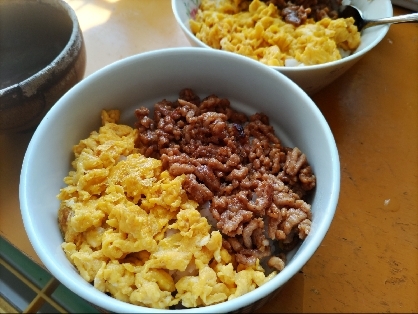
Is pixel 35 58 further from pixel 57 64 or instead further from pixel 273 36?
pixel 273 36

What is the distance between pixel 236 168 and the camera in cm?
71

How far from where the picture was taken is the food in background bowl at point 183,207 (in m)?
0.60

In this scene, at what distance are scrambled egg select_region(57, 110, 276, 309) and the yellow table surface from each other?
0.61 ft

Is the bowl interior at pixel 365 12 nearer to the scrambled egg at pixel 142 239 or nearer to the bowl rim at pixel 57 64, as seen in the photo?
the bowl rim at pixel 57 64

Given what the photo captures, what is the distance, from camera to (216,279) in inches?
23.4

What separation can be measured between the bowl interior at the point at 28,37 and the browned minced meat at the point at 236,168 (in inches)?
13.8

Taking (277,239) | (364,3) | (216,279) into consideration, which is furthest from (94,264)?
(364,3)

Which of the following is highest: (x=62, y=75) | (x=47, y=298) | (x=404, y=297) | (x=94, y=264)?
(x=62, y=75)

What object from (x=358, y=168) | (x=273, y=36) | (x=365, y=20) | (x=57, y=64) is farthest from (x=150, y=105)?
(x=365, y=20)

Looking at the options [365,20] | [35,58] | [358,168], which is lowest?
[358,168]

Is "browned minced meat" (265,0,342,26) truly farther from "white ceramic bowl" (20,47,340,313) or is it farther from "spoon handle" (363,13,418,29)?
"white ceramic bowl" (20,47,340,313)

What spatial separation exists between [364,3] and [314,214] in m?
0.70

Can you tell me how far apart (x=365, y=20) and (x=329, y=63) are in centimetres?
28

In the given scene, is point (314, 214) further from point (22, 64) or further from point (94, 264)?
point (22, 64)
